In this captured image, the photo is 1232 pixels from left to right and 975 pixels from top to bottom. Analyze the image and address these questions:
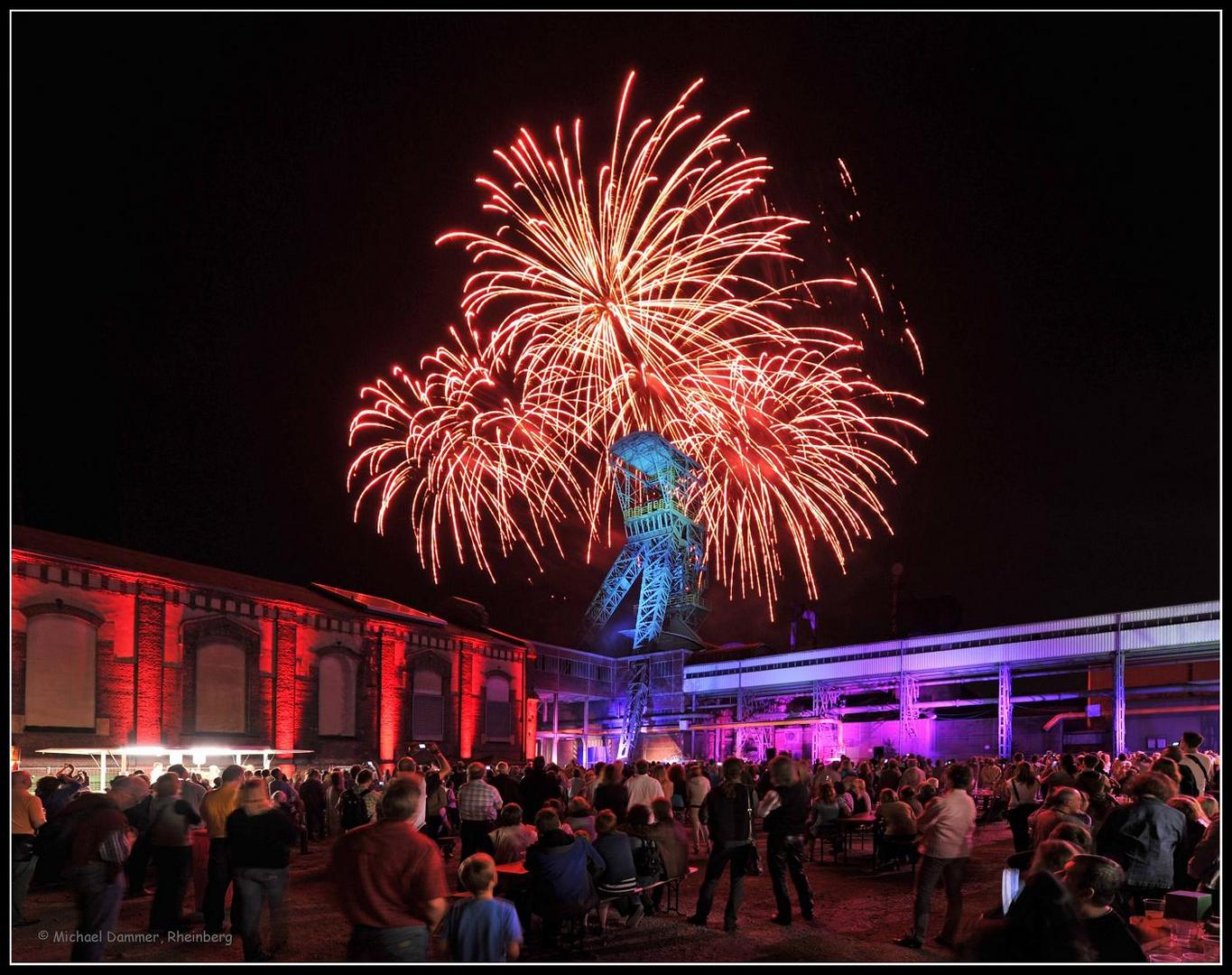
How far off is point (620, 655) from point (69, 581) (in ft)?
125

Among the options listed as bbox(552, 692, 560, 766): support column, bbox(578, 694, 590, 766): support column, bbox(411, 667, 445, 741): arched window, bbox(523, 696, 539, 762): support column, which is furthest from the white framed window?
bbox(578, 694, 590, 766): support column

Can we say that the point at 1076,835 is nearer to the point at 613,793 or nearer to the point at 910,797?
the point at 613,793

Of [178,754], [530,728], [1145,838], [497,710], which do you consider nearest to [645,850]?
[1145,838]

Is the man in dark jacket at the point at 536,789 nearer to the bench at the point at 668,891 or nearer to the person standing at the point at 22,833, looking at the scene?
the bench at the point at 668,891

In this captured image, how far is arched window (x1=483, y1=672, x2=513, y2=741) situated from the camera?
43.9m

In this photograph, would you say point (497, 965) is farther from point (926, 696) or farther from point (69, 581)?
point (926, 696)

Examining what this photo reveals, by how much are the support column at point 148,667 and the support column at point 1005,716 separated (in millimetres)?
31966

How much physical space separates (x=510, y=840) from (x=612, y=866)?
3.70 ft

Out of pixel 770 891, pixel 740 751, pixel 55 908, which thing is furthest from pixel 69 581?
pixel 740 751

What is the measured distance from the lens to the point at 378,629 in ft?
125

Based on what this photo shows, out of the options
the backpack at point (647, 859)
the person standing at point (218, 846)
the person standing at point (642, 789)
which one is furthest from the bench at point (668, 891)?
the person standing at point (218, 846)

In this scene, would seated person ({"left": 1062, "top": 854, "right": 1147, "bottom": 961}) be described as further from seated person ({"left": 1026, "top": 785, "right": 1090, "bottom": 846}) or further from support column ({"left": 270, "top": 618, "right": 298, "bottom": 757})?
support column ({"left": 270, "top": 618, "right": 298, "bottom": 757})

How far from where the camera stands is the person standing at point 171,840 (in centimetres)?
1074

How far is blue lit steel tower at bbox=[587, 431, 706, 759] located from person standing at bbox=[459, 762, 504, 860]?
147 ft
